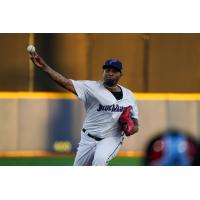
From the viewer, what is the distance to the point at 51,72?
5.30m

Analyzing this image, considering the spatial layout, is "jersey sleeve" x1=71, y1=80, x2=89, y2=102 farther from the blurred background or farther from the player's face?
the blurred background

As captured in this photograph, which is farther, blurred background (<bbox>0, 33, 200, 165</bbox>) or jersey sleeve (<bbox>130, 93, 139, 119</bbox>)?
blurred background (<bbox>0, 33, 200, 165</bbox>)

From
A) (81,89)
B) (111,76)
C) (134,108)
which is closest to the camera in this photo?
(81,89)

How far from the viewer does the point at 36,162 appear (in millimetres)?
6363

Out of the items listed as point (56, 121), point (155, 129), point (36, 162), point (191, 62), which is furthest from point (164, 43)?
point (36, 162)

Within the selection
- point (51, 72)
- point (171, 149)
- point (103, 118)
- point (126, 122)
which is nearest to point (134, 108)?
point (126, 122)

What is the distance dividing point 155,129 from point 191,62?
2.67 feet

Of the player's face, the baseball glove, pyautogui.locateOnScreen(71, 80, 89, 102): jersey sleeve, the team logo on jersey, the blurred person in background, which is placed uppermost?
the player's face

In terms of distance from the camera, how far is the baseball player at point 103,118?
5676mm

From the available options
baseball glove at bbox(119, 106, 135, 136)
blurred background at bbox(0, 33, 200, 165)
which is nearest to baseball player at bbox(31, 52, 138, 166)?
baseball glove at bbox(119, 106, 135, 136)

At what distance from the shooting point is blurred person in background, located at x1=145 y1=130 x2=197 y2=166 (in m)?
6.38

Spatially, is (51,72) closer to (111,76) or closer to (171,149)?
(111,76)

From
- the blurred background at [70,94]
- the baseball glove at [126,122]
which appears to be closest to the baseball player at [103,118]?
the baseball glove at [126,122]

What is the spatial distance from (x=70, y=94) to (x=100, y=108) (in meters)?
0.73
